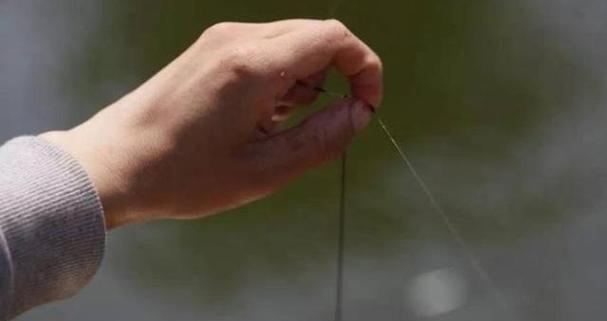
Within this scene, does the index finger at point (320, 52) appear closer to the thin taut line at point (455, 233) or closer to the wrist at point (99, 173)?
the wrist at point (99, 173)

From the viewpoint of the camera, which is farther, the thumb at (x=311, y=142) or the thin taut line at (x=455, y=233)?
the thin taut line at (x=455, y=233)

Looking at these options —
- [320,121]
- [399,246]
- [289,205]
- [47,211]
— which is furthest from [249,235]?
[47,211]

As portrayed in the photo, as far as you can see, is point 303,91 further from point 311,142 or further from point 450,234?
point 450,234

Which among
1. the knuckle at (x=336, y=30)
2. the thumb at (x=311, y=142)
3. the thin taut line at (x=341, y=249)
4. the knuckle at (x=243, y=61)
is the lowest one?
the thin taut line at (x=341, y=249)

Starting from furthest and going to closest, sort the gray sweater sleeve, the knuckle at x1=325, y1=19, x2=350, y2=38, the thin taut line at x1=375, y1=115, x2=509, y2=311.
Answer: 1. the thin taut line at x1=375, y1=115, x2=509, y2=311
2. the knuckle at x1=325, y1=19, x2=350, y2=38
3. the gray sweater sleeve

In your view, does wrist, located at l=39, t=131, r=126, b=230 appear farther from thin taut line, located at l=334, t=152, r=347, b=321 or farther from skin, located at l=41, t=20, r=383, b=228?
thin taut line, located at l=334, t=152, r=347, b=321

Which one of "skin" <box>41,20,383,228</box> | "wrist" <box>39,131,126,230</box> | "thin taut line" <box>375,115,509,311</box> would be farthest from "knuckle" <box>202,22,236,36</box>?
"thin taut line" <box>375,115,509,311</box>

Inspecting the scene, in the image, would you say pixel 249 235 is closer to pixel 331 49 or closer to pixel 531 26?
pixel 531 26

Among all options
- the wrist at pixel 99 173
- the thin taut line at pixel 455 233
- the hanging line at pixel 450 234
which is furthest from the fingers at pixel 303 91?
the thin taut line at pixel 455 233
